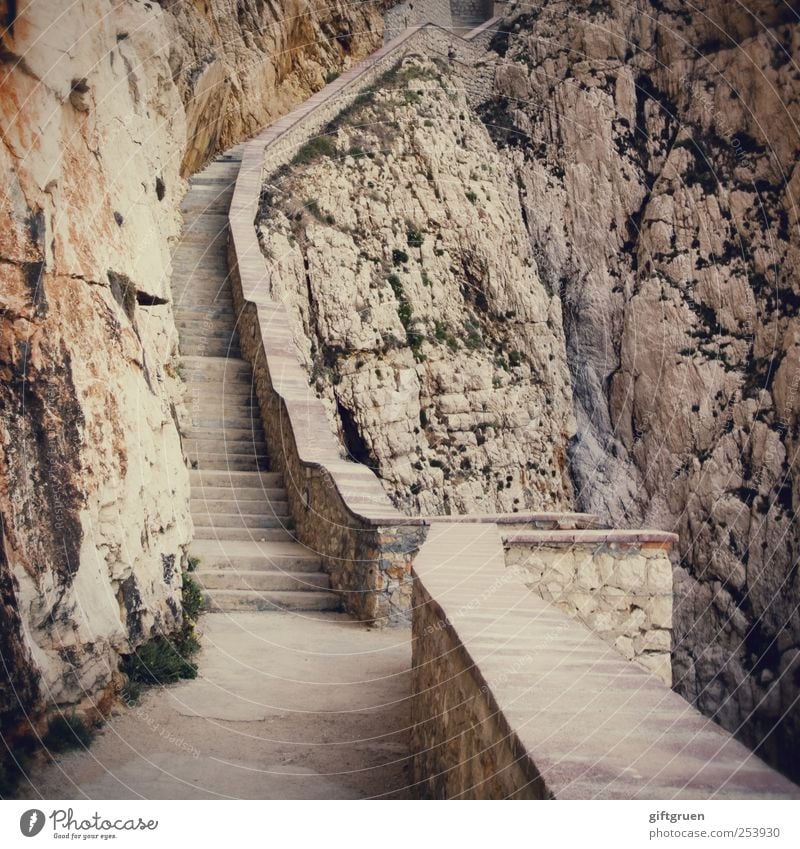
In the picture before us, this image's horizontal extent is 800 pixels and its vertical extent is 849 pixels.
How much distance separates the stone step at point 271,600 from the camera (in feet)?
27.2

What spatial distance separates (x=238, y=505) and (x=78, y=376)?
15.7 feet

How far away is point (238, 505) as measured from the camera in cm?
1012

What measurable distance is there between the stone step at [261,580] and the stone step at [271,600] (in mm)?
79

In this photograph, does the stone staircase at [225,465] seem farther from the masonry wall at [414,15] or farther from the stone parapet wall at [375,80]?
the masonry wall at [414,15]

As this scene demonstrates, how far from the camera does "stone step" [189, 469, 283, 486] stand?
1016 centimetres

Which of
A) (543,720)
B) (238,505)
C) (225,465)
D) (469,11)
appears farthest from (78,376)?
(469,11)

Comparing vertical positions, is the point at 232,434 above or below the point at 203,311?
below

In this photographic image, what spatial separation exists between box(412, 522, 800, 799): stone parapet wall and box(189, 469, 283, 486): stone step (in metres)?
5.32

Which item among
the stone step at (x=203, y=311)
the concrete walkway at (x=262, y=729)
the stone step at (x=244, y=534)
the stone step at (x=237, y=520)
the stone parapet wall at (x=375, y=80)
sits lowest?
the concrete walkway at (x=262, y=729)

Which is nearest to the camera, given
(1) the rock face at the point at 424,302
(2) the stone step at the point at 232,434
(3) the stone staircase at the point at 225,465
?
(3) the stone staircase at the point at 225,465

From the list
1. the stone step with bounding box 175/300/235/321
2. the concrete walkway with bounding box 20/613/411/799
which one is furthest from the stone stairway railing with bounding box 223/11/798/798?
the concrete walkway with bounding box 20/613/411/799

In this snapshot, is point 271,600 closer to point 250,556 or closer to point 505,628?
point 250,556

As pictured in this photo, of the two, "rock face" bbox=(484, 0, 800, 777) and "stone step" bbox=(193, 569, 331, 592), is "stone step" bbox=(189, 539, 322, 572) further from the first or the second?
"rock face" bbox=(484, 0, 800, 777)

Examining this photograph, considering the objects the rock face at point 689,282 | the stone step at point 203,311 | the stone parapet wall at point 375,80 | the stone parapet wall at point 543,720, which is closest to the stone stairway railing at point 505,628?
the stone parapet wall at point 543,720
